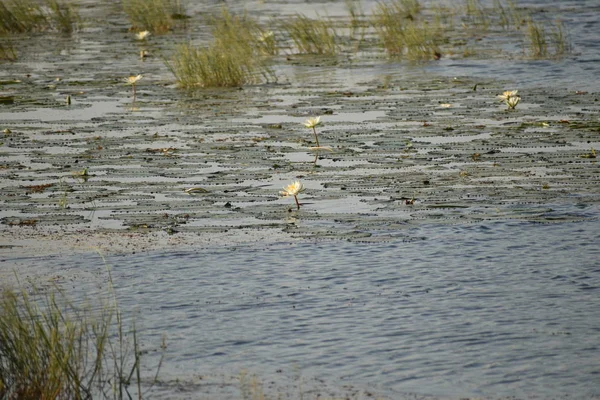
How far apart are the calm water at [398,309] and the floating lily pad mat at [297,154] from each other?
581mm

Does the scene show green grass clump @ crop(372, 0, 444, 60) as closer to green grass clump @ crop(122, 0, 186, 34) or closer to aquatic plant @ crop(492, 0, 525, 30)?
aquatic plant @ crop(492, 0, 525, 30)

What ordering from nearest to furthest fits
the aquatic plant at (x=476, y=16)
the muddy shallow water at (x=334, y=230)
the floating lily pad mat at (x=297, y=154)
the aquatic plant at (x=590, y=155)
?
the muddy shallow water at (x=334, y=230)
the floating lily pad mat at (x=297, y=154)
the aquatic plant at (x=590, y=155)
the aquatic plant at (x=476, y=16)

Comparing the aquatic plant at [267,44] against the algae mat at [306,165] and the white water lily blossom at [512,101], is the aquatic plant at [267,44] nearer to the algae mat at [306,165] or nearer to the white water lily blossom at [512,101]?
the algae mat at [306,165]

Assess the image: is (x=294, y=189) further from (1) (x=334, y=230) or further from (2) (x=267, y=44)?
(2) (x=267, y=44)

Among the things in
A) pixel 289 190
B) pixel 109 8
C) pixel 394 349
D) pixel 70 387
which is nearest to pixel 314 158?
pixel 289 190

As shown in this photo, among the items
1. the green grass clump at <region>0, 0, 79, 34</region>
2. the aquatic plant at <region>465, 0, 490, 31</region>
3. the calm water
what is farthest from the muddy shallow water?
the green grass clump at <region>0, 0, 79, 34</region>

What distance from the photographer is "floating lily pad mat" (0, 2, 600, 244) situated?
8875 millimetres

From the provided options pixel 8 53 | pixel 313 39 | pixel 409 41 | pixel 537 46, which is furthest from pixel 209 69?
pixel 8 53

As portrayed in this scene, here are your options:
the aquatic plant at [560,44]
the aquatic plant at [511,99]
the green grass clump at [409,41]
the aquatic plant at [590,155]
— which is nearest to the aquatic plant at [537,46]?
the aquatic plant at [560,44]

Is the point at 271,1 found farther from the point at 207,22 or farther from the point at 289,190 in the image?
the point at 289,190

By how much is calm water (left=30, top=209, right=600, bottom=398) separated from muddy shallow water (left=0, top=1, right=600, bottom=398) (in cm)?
2

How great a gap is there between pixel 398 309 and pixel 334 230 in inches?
Result: 72.3

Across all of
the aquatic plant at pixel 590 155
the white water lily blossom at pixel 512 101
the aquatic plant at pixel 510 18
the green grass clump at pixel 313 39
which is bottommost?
the aquatic plant at pixel 510 18

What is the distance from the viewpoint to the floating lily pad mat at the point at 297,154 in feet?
29.1
